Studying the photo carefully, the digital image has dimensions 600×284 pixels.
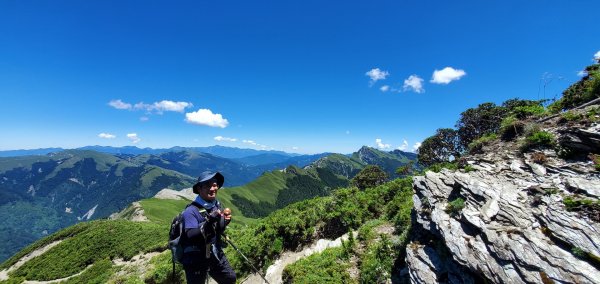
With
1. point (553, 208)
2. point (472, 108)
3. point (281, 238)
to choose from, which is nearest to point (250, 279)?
point (281, 238)

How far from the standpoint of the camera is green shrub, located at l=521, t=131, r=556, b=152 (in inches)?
441

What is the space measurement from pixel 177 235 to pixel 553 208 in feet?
32.3

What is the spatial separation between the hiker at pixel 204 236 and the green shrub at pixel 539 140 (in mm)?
12432

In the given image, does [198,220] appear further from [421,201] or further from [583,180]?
[583,180]

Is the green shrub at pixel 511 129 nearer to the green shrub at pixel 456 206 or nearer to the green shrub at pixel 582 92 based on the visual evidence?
the green shrub at pixel 582 92

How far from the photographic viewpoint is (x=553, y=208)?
7.50 m

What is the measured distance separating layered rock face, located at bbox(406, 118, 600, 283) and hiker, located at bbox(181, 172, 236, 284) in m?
5.90

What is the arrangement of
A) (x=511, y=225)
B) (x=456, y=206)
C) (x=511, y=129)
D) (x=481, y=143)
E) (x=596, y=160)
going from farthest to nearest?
(x=481, y=143)
(x=511, y=129)
(x=456, y=206)
(x=596, y=160)
(x=511, y=225)

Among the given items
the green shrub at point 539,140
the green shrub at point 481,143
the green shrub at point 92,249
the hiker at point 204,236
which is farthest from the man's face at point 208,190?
the green shrub at point 92,249

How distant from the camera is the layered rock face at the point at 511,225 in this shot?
20.3ft

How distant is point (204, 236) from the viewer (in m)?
6.48

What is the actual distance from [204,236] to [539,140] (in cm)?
1322

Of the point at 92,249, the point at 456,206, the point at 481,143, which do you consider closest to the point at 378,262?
the point at 456,206

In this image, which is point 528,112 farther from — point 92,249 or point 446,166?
point 92,249
